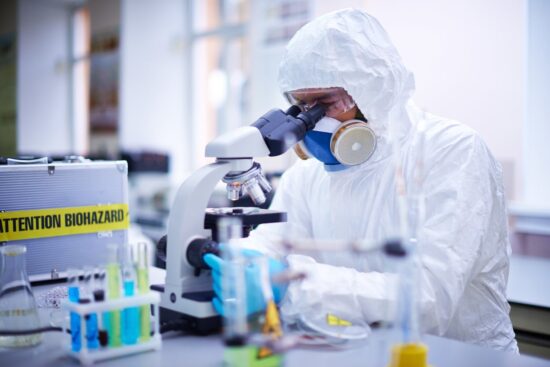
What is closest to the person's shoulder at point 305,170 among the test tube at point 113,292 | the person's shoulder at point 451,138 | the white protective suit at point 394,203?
the white protective suit at point 394,203

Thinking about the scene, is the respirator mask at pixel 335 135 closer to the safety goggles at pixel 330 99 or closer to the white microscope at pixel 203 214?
the safety goggles at pixel 330 99

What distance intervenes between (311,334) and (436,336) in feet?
0.91

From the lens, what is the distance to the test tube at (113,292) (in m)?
1.00

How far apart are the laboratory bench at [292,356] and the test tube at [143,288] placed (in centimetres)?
4

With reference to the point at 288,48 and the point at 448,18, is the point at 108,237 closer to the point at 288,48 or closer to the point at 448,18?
the point at 288,48

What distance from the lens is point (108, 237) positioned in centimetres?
166

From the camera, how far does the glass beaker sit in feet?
3.76

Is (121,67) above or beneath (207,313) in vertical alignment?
above

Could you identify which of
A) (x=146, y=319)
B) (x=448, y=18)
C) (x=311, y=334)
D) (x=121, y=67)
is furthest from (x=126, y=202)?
(x=121, y=67)

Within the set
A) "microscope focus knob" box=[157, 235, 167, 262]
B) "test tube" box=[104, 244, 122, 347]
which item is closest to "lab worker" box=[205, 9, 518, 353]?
"microscope focus knob" box=[157, 235, 167, 262]

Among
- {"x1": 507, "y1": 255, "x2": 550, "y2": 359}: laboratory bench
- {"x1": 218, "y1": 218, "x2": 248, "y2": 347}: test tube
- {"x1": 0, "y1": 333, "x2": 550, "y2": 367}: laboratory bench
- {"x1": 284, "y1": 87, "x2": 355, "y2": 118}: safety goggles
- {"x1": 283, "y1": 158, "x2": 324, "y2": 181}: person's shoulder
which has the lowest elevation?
{"x1": 507, "y1": 255, "x2": 550, "y2": 359}: laboratory bench

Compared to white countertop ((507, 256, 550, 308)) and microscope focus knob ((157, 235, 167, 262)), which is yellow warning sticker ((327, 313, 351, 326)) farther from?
white countertop ((507, 256, 550, 308))

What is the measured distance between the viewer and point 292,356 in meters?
0.97

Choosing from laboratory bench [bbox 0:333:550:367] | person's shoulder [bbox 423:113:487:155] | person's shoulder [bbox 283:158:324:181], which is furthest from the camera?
person's shoulder [bbox 283:158:324:181]
